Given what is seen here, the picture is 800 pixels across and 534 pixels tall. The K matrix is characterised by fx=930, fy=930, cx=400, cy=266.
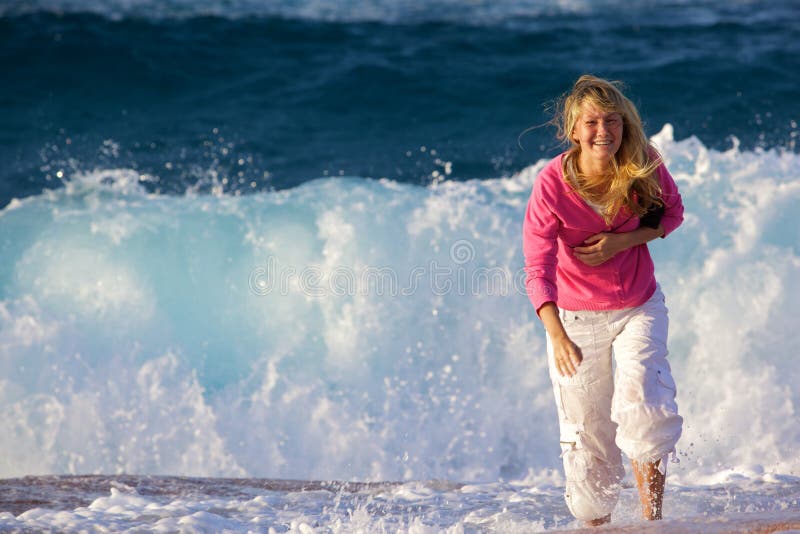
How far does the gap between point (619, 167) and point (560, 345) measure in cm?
64

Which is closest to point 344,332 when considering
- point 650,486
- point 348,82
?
point 650,486

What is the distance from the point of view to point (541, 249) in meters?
3.02

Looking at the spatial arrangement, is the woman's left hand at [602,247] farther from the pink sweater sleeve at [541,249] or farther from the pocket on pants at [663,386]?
the pocket on pants at [663,386]

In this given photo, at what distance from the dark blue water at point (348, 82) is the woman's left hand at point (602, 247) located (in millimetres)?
4884

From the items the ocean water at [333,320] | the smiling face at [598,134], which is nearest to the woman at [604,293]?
the smiling face at [598,134]

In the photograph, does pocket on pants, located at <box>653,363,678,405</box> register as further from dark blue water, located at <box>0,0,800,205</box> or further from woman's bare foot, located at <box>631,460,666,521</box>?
dark blue water, located at <box>0,0,800,205</box>

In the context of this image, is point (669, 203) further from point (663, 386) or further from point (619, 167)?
point (663, 386)

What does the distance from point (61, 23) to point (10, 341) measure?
603cm

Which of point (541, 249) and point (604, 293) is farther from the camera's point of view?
point (604, 293)

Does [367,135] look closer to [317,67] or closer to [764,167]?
[317,67]

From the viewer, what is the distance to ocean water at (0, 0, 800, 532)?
410 cm

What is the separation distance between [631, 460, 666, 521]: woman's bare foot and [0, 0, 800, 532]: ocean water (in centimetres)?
29

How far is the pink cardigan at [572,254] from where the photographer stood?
302 centimetres

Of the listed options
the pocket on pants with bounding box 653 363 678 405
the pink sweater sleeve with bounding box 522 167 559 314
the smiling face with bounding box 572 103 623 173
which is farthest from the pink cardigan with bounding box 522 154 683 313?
the pocket on pants with bounding box 653 363 678 405
